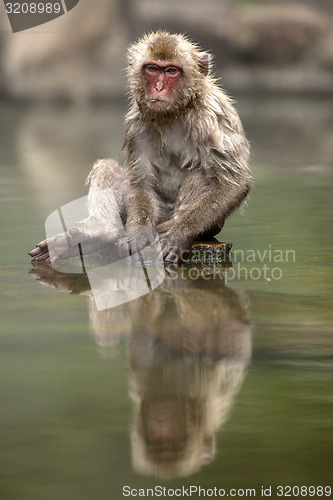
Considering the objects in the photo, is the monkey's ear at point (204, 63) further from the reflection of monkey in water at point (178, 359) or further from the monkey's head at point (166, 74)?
Answer: the reflection of monkey in water at point (178, 359)

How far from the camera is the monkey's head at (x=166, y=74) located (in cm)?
561

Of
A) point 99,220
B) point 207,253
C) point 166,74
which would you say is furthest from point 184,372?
point 166,74

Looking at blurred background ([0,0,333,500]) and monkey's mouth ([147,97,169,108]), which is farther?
monkey's mouth ([147,97,169,108])

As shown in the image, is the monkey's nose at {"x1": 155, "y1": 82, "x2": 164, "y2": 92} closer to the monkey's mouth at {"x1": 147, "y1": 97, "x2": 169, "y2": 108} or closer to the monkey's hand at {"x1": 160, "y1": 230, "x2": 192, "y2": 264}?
the monkey's mouth at {"x1": 147, "y1": 97, "x2": 169, "y2": 108}

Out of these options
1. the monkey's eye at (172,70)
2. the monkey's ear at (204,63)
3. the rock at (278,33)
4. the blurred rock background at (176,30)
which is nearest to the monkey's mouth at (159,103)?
Result: the monkey's eye at (172,70)

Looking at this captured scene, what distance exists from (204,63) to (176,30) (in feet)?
47.8

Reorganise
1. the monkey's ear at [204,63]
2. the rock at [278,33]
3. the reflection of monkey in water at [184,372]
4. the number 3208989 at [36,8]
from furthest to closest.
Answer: the number 3208989 at [36,8] → the rock at [278,33] → the monkey's ear at [204,63] → the reflection of monkey in water at [184,372]

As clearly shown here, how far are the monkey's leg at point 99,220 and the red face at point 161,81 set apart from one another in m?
0.67

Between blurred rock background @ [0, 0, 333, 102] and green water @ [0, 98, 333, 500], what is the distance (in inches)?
529

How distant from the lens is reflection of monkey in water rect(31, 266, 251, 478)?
2.86 meters

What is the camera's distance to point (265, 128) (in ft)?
48.2

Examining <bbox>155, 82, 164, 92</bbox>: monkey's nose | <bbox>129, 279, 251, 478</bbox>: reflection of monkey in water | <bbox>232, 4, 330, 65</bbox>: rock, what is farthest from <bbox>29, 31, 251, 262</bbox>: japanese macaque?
<bbox>232, 4, 330, 65</bbox>: rock

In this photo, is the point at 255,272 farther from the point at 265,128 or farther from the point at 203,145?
the point at 265,128

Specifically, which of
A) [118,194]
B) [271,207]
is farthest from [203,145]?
[271,207]
